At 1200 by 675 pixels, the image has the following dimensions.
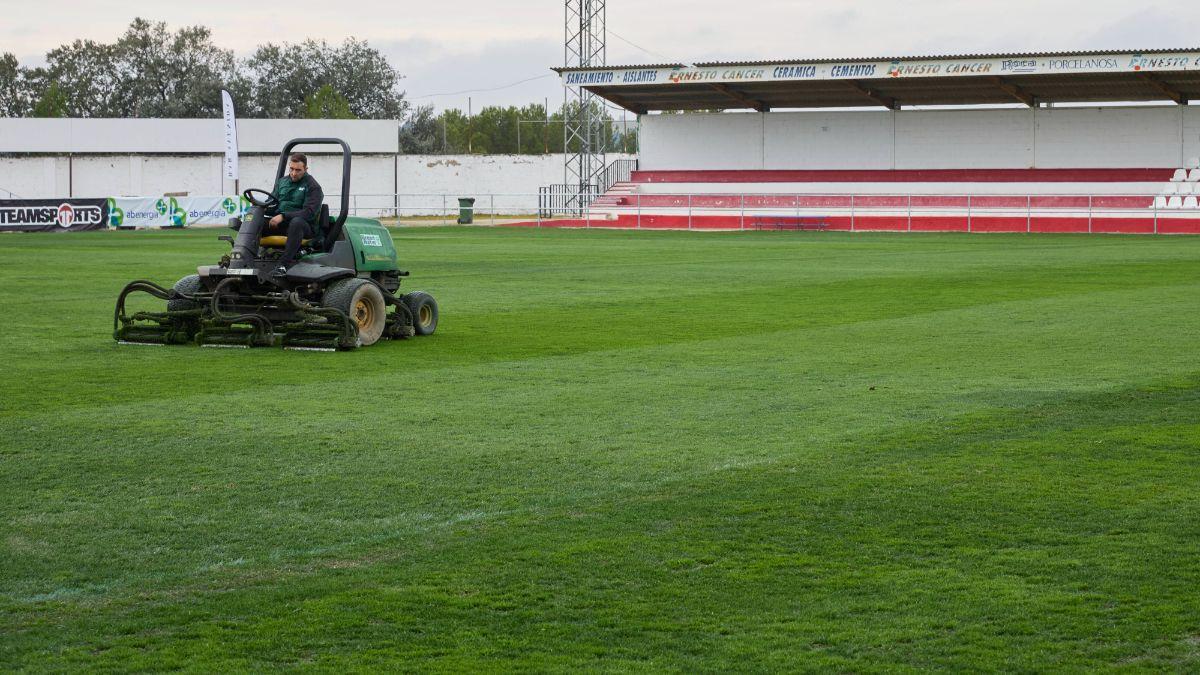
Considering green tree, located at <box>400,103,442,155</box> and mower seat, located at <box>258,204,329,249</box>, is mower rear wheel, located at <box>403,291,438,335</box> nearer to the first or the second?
mower seat, located at <box>258,204,329,249</box>

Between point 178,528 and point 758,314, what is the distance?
11.4 m

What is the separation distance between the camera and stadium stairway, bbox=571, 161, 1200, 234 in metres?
48.8

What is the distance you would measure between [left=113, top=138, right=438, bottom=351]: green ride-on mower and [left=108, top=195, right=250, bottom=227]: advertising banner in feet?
119

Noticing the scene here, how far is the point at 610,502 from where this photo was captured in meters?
6.93

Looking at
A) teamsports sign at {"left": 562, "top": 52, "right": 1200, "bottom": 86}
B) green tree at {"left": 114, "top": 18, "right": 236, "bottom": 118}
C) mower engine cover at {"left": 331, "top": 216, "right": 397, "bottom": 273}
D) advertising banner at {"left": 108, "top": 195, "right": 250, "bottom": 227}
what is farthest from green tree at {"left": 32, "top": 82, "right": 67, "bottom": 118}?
mower engine cover at {"left": 331, "top": 216, "right": 397, "bottom": 273}

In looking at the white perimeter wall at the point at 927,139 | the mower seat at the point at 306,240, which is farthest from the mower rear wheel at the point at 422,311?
the white perimeter wall at the point at 927,139

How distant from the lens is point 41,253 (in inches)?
1292

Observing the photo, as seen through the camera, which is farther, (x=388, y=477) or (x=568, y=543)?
(x=388, y=477)

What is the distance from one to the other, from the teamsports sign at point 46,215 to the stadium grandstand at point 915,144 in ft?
56.9

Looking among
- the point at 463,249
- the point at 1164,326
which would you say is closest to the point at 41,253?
the point at 463,249

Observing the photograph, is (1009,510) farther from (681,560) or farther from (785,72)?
(785,72)

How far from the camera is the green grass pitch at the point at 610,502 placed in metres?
4.97

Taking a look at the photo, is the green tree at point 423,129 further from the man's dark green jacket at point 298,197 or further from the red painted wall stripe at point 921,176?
the man's dark green jacket at point 298,197

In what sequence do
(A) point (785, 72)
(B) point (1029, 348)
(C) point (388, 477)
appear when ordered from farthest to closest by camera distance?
1. (A) point (785, 72)
2. (B) point (1029, 348)
3. (C) point (388, 477)
